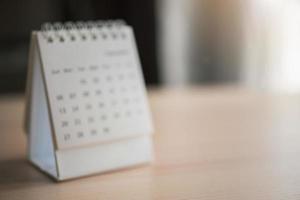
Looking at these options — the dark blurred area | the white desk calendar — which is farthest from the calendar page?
the dark blurred area

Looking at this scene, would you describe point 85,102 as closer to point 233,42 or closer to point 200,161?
point 200,161

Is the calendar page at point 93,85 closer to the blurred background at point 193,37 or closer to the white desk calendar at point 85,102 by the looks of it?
the white desk calendar at point 85,102

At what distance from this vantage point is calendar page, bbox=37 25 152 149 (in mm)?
539

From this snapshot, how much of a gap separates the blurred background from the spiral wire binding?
965 mm

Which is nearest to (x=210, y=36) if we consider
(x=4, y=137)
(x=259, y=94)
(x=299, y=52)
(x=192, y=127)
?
(x=299, y=52)

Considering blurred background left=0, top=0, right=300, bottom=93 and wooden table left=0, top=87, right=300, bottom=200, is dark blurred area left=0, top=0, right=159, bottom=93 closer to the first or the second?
blurred background left=0, top=0, right=300, bottom=93

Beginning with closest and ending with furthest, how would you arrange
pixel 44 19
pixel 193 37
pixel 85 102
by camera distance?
pixel 85 102 → pixel 44 19 → pixel 193 37

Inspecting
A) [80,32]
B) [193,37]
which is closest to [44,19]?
[193,37]

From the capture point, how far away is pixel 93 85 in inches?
22.4

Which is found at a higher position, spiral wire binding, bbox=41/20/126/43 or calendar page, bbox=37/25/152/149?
spiral wire binding, bbox=41/20/126/43

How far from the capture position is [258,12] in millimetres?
1562

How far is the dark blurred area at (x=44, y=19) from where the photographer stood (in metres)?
1.51

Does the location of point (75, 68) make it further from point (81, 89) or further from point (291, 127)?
point (291, 127)

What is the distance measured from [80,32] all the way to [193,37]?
1.12 meters
